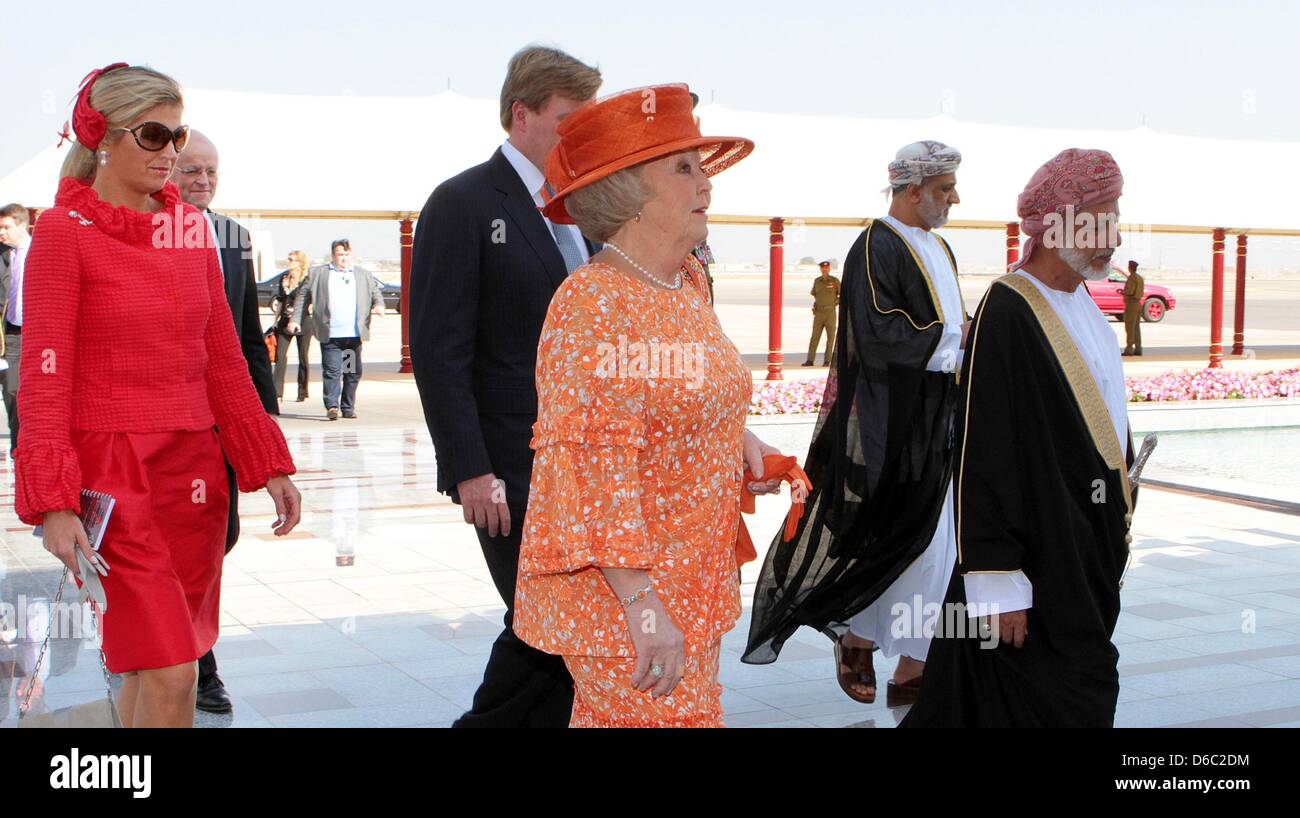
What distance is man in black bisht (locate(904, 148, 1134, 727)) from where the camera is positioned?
3.47 meters

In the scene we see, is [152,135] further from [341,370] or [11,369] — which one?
[341,370]

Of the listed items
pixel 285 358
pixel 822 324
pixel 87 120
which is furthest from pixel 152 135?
pixel 822 324

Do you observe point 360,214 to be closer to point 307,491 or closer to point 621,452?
point 307,491

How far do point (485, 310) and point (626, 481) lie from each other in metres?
1.43

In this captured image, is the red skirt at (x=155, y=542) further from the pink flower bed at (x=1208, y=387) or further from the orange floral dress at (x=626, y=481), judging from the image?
the pink flower bed at (x=1208, y=387)

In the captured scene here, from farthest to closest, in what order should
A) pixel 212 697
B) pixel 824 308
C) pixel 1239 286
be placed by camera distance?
pixel 1239 286 → pixel 824 308 → pixel 212 697

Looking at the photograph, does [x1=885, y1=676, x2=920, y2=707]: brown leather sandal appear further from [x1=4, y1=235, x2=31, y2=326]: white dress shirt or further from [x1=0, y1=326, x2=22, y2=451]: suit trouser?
[x1=4, y1=235, x2=31, y2=326]: white dress shirt

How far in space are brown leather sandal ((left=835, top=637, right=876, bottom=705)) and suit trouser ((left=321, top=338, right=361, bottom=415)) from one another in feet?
35.6

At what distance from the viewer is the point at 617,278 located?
107 inches

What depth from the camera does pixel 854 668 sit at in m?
5.42

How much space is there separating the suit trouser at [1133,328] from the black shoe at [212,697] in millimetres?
24579
